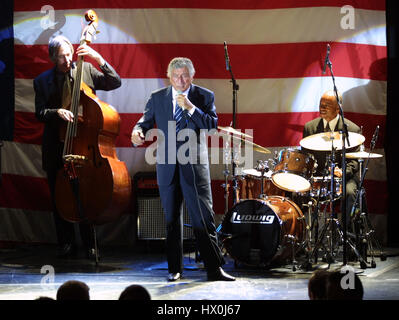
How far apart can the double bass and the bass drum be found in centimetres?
97

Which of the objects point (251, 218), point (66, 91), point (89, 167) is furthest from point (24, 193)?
point (251, 218)

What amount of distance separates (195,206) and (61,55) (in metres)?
2.07

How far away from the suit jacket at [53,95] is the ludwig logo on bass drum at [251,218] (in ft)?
5.45

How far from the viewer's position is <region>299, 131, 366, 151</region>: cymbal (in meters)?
5.05

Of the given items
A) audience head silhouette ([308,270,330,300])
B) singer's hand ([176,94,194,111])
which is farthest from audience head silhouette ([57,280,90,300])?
singer's hand ([176,94,194,111])

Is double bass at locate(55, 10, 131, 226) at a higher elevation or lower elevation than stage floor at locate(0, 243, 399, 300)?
higher

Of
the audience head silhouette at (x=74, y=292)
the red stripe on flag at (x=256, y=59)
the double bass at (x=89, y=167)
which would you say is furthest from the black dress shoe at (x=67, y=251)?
the audience head silhouette at (x=74, y=292)

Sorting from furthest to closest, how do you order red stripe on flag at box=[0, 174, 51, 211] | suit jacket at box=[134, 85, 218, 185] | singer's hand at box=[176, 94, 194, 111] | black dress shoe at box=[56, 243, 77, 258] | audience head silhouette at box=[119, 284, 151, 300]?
red stripe on flag at box=[0, 174, 51, 211] → black dress shoe at box=[56, 243, 77, 258] → suit jacket at box=[134, 85, 218, 185] → singer's hand at box=[176, 94, 194, 111] → audience head silhouette at box=[119, 284, 151, 300]

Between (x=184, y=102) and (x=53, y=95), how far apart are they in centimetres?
198

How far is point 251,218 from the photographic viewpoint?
5.04 metres

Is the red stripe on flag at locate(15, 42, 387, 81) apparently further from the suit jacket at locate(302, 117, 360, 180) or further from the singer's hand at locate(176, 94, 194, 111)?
the singer's hand at locate(176, 94, 194, 111)
